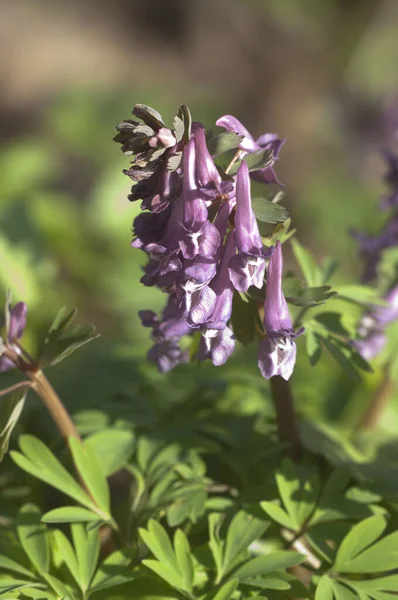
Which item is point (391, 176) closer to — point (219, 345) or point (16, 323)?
point (219, 345)

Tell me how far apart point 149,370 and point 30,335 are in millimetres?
747

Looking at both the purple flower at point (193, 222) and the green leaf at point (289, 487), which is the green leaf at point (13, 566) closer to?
the green leaf at point (289, 487)

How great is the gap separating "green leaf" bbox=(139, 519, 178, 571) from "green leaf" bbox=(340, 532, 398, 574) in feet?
1.31

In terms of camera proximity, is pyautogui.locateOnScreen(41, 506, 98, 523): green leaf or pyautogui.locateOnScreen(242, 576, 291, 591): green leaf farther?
pyautogui.locateOnScreen(41, 506, 98, 523): green leaf

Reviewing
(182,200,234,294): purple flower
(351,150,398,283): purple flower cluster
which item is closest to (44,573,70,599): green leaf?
(182,200,234,294): purple flower

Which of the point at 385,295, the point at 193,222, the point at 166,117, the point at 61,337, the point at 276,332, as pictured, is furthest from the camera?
the point at 166,117

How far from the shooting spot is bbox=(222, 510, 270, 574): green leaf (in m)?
1.57

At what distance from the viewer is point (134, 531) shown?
5.81ft

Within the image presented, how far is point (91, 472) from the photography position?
1688mm

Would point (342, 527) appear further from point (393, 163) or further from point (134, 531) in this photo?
point (393, 163)

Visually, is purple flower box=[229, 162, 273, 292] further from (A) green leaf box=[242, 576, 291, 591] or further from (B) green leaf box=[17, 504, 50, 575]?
(B) green leaf box=[17, 504, 50, 575]

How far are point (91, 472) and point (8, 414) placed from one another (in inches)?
11.4

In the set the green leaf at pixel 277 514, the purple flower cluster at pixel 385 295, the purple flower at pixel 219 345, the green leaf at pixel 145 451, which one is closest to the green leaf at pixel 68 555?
the green leaf at pixel 145 451

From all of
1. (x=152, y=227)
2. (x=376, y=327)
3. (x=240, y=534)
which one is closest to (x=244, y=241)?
(x=152, y=227)
